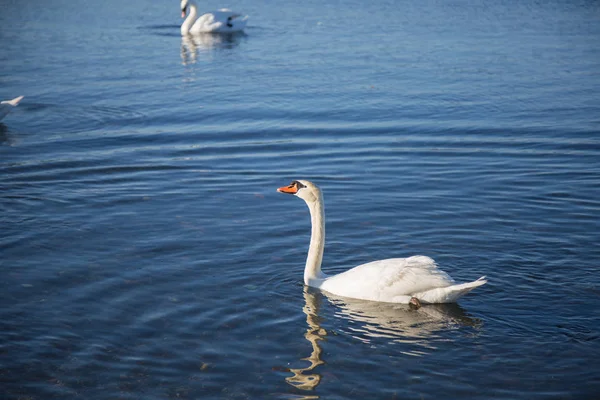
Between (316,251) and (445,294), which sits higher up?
(316,251)

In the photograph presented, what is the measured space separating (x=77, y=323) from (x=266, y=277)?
7.67ft

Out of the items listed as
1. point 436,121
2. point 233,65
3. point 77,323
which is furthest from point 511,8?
point 77,323

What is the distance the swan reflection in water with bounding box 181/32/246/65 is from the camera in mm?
27323

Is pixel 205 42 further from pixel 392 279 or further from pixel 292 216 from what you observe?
pixel 392 279

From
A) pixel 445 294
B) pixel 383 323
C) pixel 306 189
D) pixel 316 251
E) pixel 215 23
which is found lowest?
pixel 383 323

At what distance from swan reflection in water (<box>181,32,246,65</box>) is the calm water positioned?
A: 1.04m

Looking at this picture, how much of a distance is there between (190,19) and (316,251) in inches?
927

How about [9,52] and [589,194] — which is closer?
[589,194]

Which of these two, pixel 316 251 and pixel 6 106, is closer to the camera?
pixel 316 251

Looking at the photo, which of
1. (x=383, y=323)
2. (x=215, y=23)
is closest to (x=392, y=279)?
(x=383, y=323)

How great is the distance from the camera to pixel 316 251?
1020 cm

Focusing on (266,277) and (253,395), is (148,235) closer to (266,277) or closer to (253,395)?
(266,277)

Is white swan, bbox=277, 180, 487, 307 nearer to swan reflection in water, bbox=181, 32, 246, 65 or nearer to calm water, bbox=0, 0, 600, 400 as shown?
calm water, bbox=0, 0, 600, 400

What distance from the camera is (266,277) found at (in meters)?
10.3
